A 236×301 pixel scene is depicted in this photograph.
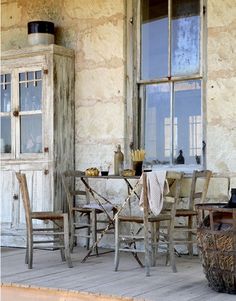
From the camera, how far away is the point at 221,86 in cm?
555

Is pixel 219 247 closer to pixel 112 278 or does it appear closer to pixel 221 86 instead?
pixel 112 278

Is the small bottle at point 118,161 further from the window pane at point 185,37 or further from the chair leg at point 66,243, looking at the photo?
the window pane at point 185,37

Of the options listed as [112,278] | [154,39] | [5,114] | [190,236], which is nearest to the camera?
[112,278]

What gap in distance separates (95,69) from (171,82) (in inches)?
36.0

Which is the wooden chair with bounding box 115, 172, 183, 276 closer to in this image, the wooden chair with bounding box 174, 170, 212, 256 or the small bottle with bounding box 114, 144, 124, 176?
the wooden chair with bounding box 174, 170, 212, 256

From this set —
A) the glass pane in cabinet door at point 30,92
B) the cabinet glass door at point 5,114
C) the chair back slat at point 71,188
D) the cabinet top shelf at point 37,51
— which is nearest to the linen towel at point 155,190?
the chair back slat at point 71,188

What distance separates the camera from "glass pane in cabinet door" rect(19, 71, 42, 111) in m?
6.30

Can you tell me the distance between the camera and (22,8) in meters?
6.92

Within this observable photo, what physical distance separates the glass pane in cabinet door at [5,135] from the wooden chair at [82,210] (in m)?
0.84

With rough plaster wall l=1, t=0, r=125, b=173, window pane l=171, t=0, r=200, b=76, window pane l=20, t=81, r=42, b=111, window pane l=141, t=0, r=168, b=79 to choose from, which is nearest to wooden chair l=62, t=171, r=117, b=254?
rough plaster wall l=1, t=0, r=125, b=173

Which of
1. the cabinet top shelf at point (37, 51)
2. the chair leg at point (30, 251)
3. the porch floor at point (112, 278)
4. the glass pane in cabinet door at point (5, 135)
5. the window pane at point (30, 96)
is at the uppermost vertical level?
the cabinet top shelf at point (37, 51)

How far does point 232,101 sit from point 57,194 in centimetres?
210

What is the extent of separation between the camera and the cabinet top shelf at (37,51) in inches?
243

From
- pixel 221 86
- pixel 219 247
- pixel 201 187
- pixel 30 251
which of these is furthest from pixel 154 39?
pixel 219 247
